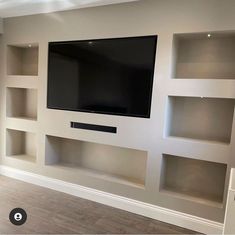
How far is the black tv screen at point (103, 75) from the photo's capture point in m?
2.72

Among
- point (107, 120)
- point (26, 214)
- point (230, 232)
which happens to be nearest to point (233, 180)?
point (230, 232)

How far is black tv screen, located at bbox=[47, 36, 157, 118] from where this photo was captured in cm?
272

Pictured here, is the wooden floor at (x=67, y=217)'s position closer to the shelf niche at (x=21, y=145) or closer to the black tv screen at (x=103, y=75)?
the shelf niche at (x=21, y=145)

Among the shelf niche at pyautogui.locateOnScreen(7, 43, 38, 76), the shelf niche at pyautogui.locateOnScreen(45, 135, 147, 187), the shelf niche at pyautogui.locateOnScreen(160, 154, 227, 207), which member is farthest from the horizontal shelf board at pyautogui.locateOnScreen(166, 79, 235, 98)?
the shelf niche at pyautogui.locateOnScreen(7, 43, 38, 76)

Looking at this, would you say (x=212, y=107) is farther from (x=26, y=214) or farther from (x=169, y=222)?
(x=26, y=214)

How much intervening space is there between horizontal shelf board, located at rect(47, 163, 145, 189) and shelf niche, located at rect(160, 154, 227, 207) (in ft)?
1.27

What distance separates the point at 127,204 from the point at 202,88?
5.51 feet

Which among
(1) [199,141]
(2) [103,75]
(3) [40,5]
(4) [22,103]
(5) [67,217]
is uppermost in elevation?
(3) [40,5]

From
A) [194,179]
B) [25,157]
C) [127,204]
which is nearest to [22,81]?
[25,157]

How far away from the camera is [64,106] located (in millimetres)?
3258

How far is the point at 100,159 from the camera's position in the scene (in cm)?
344

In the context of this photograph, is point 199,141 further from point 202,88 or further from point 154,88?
point 154,88

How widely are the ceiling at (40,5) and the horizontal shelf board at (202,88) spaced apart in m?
1.21

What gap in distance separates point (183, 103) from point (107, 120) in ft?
3.21
